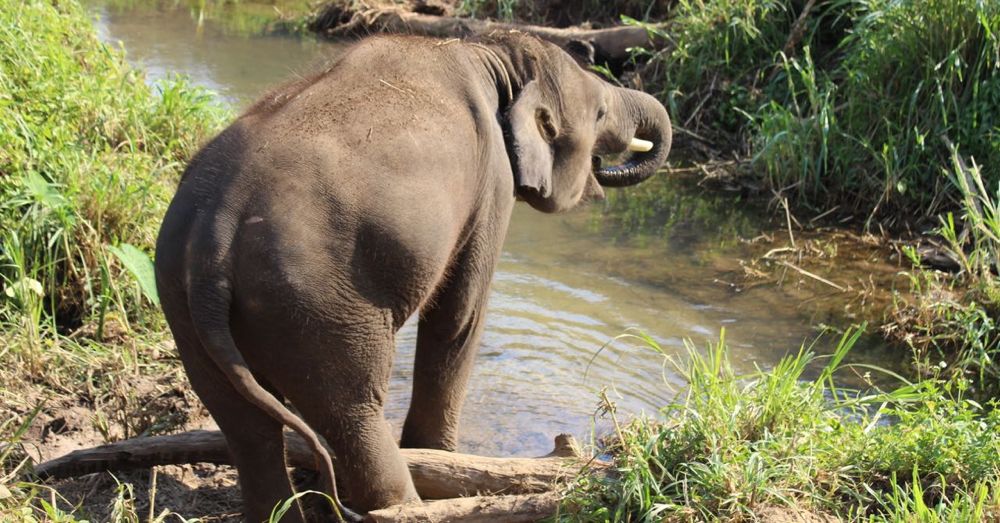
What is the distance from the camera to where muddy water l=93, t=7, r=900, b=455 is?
5285 millimetres

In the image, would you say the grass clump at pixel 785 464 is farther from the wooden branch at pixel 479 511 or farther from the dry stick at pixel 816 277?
the dry stick at pixel 816 277

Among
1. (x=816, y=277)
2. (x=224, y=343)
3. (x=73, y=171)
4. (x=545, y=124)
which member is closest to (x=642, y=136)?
(x=545, y=124)

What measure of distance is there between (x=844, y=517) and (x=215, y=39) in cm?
1122

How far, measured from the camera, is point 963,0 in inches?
282

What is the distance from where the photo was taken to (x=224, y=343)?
3043 millimetres

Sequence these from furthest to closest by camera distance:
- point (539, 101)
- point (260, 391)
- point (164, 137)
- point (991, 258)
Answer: point (164, 137), point (991, 258), point (539, 101), point (260, 391)

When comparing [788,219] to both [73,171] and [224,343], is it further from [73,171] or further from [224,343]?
[224,343]

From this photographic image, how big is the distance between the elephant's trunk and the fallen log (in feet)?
6.83

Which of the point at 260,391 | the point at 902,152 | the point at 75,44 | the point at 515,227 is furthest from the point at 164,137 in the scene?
the point at 902,152

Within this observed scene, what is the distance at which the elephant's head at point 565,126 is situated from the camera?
4.13 meters

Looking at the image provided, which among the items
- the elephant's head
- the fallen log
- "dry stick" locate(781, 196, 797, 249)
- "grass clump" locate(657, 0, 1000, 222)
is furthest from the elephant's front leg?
"grass clump" locate(657, 0, 1000, 222)

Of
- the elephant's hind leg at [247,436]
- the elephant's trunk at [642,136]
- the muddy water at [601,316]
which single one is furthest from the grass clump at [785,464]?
the elephant's trunk at [642,136]

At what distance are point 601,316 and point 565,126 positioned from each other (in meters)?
2.16

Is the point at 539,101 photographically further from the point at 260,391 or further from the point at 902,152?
the point at 902,152
